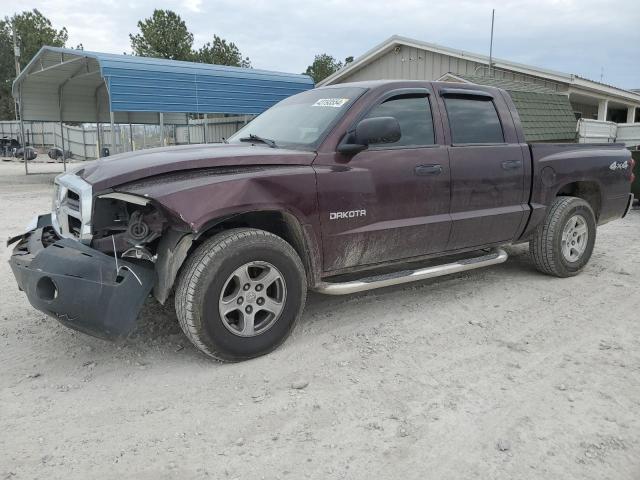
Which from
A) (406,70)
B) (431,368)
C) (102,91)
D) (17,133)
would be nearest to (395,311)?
(431,368)

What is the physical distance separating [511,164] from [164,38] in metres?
32.9

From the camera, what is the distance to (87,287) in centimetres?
294

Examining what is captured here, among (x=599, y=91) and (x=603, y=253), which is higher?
(x=599, y=91)

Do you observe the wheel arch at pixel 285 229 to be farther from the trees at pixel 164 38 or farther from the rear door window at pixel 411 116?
the trees at pixel 164 38

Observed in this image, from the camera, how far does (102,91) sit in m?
20.1

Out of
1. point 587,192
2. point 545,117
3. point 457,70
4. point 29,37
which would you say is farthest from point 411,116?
point 29,37

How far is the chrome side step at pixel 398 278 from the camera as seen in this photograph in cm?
373

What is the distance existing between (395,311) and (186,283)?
1922 millimetres

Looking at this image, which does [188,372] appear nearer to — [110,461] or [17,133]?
[110,461]

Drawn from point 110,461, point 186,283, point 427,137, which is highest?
point 427,137

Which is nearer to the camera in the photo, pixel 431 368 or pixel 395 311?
pixel 431 368

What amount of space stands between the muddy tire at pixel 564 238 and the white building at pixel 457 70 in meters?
10.2

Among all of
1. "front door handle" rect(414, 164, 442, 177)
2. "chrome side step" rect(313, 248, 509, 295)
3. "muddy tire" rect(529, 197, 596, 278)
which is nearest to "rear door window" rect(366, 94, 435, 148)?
"front door handle" rect(414, 164, 442, 177)

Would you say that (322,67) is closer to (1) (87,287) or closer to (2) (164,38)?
(2) (164,38)
